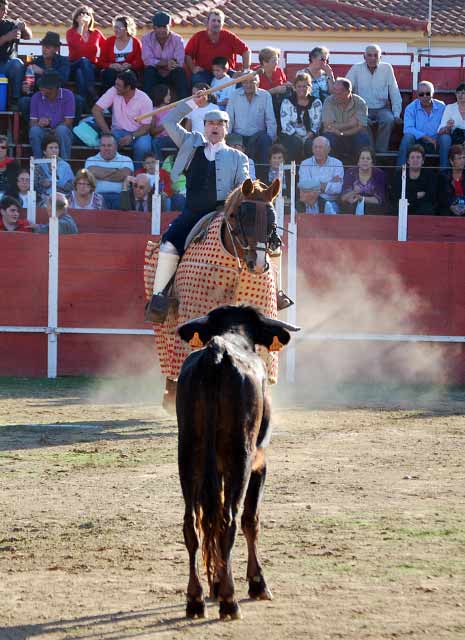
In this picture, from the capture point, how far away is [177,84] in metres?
14.9

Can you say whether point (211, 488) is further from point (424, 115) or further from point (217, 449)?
point (424, 115)

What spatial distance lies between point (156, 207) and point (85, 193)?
96 cm

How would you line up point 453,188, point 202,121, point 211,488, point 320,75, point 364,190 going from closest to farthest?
point 211,488 → point 202,121 → point 364,190 → point 453,188 → point 320,75

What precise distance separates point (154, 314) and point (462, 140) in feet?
22.9

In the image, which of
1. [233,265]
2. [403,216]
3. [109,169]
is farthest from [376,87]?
[233,265]

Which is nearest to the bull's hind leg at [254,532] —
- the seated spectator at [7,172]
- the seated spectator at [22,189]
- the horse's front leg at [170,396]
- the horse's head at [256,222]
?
the horse's head at [256,222]

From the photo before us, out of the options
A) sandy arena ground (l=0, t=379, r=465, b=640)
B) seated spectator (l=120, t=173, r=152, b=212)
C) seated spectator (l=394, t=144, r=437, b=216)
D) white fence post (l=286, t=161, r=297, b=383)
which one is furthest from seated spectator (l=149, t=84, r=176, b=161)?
sandy arena ground (l=0, t=379, r=465, b=640)

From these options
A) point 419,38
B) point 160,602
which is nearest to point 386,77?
point 160,602

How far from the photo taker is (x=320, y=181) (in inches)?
544

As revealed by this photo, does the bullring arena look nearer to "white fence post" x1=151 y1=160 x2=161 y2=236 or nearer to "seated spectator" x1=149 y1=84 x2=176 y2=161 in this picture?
"white fence post" x1=151 y1=160 x2=161 y2=236

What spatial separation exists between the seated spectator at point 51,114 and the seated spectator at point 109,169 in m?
0.55

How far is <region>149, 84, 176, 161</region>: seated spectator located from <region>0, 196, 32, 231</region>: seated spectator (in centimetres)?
193

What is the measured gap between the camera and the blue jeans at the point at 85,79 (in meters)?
15.2

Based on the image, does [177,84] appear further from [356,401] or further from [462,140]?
[356,401]
